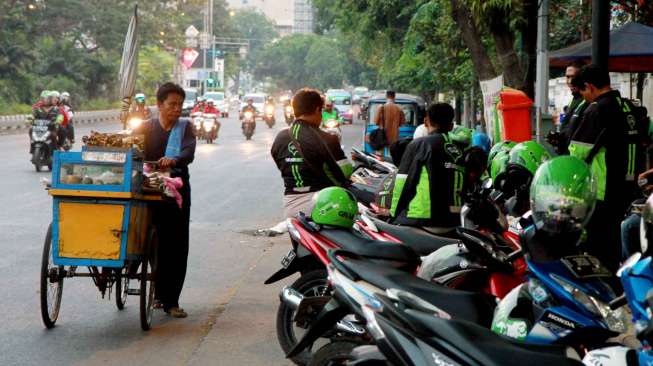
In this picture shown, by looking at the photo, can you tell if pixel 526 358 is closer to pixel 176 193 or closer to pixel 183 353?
pixel 183 353

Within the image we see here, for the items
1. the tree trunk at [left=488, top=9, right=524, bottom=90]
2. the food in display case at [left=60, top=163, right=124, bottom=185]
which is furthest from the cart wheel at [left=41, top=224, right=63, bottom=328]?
the tree trunk at [left=488, top=9, right=524, bottom=90]

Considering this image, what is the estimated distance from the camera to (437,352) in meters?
3.59

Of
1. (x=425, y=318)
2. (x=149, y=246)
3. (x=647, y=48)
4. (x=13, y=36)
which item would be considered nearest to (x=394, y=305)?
(x=425, y=318)

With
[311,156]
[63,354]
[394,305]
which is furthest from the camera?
[311,156]

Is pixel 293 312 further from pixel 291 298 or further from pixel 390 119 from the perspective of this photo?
pixel 390 119

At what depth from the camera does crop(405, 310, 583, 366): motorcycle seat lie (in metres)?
3.52

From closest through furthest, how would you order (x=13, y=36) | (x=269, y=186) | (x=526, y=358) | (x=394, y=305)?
(x=526, y=358) → (x=394, y=305) → (x=269, y=186) → (x=13, y=36)

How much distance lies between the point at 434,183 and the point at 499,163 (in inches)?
21.5

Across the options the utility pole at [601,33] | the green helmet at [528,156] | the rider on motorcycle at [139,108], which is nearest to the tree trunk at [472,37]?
the utility pole at [601,33]

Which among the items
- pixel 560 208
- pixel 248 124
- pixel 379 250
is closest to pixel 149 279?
pixel 379 250

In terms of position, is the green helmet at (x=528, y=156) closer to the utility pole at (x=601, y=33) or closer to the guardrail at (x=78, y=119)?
the utility pole at (x=601, y=33)

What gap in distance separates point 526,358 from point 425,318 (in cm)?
37

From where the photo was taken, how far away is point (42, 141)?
2109cm

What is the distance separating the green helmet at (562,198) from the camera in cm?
420
